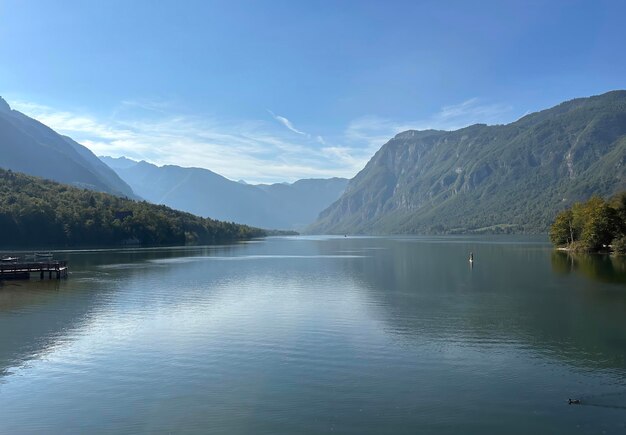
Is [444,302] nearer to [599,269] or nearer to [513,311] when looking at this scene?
[513,311]

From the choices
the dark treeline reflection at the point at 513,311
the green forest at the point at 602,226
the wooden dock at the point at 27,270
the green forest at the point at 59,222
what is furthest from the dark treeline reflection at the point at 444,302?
the green forest at the point at 59,222

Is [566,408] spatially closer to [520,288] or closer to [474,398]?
[474,398]

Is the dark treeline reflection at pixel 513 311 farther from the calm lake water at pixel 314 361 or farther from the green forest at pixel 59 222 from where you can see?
the green forest at pixel 59 222

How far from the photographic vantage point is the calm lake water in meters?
20.4

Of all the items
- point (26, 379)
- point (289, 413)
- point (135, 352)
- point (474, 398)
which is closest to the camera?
point (289, 413)

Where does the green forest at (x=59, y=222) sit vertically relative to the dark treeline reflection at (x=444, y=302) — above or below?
above

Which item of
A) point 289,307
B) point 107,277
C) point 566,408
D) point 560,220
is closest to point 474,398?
point 566,408

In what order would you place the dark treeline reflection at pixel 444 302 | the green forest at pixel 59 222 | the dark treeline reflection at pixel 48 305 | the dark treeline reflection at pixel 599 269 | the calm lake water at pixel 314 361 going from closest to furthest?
the calm lake water at pixel 314 361
the dark treeline reflection at pixel 48 305
the dark treeline reflection at pixel 444 302
the dark treeline reflection at pixel 599 269
the green forest at pixel 59 222

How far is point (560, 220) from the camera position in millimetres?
140875

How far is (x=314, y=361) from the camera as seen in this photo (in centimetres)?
2861

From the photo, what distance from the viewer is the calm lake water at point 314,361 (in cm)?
2042

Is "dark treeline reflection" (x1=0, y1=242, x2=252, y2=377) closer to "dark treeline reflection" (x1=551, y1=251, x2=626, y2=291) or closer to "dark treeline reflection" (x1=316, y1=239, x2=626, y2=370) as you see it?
"dark treeline reflection" (x1=316, y1=239, x2=626, y2=370)

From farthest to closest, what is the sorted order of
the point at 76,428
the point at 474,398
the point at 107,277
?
the point at 107,277 → the point at 474,398 → the point at 76,428

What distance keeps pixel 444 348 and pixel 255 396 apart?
1392 cm
